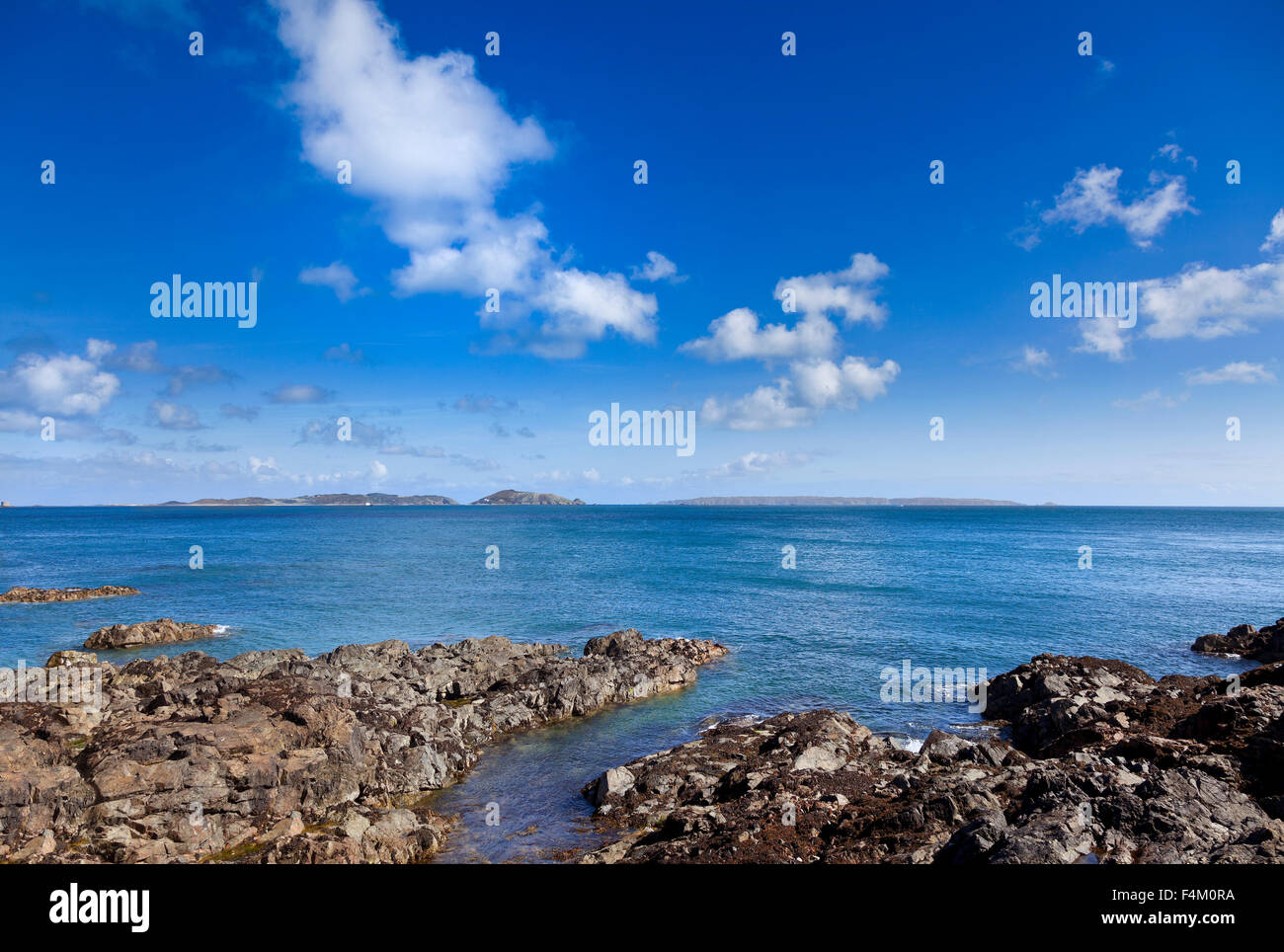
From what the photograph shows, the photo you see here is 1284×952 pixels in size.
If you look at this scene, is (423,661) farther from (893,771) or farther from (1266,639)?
(1266,639)

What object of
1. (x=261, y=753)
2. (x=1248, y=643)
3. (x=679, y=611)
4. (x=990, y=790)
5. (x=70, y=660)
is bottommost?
(x=679, y=611)

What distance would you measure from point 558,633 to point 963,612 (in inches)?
1215

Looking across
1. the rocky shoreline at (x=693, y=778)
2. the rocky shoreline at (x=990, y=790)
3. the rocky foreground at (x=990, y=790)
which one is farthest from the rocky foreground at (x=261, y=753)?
the rocky foreground at (x=990, y=790)

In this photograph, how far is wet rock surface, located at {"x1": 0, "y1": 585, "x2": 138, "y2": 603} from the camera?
54938 millimetres

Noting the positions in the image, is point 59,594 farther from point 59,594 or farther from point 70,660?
point 70,660

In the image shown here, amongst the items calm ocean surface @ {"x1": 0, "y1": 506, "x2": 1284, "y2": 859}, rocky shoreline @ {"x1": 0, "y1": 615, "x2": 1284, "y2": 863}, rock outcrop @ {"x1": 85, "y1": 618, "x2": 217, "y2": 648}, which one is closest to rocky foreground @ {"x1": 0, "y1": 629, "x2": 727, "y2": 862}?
rocky shoreline @ {"x1": 0, "y1": 615, "x2": 1284, "y2": 863}

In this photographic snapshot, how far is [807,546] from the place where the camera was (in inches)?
4323

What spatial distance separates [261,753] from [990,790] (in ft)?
66.5

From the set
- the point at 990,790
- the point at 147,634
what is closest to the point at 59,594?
the point at 147,634

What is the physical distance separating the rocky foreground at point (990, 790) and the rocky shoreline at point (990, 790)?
5 centimetres

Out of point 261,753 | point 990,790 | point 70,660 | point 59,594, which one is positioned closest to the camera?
point 990,790

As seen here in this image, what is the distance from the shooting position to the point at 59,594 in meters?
56.2

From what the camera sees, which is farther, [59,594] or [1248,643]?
[59,594]
